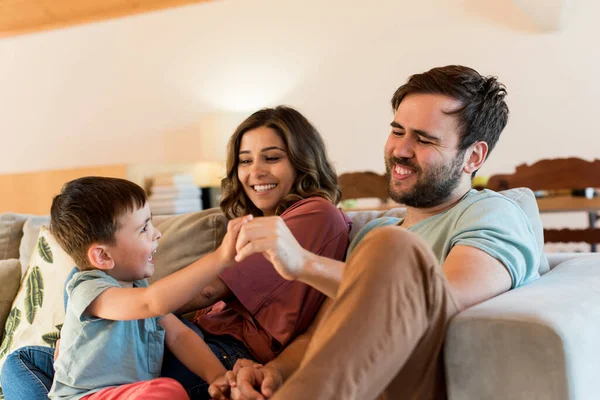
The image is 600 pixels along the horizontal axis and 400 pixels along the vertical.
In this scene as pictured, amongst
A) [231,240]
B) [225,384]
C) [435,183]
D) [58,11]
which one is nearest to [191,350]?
[225,384]

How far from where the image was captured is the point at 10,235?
237 cm

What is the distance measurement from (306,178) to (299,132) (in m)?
0.13

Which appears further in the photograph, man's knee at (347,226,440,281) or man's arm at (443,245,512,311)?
man's arm at (443,245,512,311)

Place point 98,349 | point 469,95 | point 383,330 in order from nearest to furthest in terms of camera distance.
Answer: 1. point 383,330
2. point 98,349
3. point 469,95

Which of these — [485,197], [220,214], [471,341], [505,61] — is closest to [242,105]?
[505,61]

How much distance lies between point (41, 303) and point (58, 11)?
3589 millimetres

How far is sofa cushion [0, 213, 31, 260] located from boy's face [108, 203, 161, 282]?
106 cm

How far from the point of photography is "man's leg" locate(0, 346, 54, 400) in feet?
5.11

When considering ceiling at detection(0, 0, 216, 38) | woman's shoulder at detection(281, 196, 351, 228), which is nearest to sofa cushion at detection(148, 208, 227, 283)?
woman's shoulder at detection(281, 196, 351, 228)

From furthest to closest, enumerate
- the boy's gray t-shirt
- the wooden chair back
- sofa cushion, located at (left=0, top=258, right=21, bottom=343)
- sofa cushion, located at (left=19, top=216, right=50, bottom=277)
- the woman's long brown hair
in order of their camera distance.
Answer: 1. the wooden chair back
2. sofa cushion, located at (left=19, top=216, right=50, bottom=277)
3. sofa cushion, located at (left=0, top=258, right=21, bottom=343)
4. the woman's long brown hair
5. the boy's gray t-shirt

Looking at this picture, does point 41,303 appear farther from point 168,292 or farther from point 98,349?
point 168,292

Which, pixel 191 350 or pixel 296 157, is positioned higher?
pixel 296 157

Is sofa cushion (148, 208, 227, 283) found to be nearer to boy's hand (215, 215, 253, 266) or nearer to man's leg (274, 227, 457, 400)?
boy's hand (215, 215, 253, 266)

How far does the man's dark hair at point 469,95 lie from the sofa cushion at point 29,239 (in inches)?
55.9
